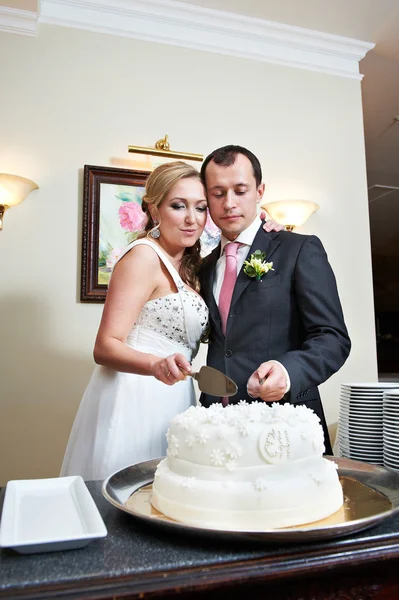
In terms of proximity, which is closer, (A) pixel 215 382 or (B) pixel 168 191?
(A) pixel 215 382

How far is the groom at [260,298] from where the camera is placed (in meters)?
1.81

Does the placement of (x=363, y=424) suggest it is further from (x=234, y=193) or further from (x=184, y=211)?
(x=184, y=211)

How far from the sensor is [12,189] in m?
3.09

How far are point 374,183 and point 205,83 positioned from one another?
3.73 meters

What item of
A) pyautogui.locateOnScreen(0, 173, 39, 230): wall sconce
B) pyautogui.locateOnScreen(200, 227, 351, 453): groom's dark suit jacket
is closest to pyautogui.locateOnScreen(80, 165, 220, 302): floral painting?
pyautogui.locateOnScreen(0, 173, 39, 230): wall sconce

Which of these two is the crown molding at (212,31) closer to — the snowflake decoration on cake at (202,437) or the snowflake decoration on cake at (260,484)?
the snowflake decoration on cake at (202,437)

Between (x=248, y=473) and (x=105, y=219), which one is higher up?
(x=105, y=219)

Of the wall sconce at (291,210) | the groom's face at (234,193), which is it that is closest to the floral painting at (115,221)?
Answer: the wall sconce at (291,210)

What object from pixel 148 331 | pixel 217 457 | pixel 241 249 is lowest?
pixel 217 457

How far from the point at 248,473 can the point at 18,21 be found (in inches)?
134

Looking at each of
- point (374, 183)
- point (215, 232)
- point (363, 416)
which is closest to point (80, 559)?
point (363, 416)

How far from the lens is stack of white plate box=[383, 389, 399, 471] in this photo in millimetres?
1491

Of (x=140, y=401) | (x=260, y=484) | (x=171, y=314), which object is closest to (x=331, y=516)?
(x=260, y=484)

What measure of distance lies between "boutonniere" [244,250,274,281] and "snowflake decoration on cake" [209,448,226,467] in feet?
3.36
